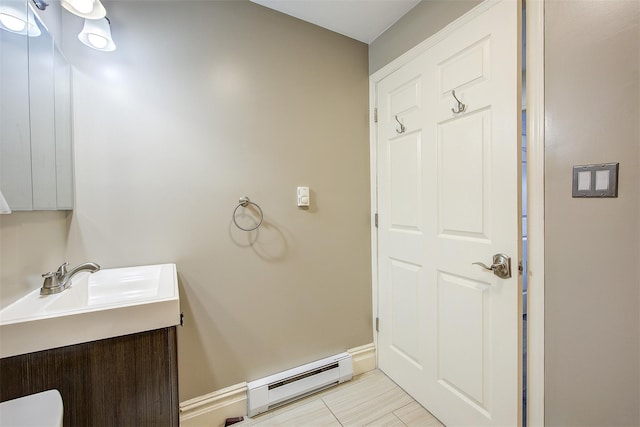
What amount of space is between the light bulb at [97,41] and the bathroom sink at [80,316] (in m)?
1.00

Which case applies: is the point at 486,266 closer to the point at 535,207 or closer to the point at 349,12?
the point at 535,207

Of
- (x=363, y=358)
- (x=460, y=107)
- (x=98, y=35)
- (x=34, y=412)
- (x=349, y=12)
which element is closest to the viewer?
(x=34, y=412)

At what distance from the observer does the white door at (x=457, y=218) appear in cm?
109

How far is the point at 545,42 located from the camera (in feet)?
3.20

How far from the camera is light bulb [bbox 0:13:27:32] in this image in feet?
2.56

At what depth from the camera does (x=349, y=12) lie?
1.55 metres

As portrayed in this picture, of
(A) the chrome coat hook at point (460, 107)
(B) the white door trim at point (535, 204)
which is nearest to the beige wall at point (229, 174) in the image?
(A) the chrome coat hook at point (460, 107)

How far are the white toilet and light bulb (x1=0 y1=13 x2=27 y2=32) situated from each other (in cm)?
104

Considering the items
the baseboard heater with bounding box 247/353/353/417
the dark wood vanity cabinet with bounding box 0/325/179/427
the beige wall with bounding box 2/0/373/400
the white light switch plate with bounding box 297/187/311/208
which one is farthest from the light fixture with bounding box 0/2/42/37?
the baseboard heater with bounding box 247/353/353/417

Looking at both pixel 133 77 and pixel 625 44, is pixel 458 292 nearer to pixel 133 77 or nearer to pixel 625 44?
pixel 625 44

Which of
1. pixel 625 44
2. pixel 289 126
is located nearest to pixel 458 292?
pixel 625 44

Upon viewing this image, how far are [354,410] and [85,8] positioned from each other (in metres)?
2.21

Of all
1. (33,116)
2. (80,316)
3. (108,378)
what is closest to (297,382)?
(108,378)

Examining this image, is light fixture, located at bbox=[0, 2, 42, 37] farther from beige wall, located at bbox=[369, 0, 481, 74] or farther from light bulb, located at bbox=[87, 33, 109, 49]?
beige wall, located at bbox=[369, 0, 481, 74]
